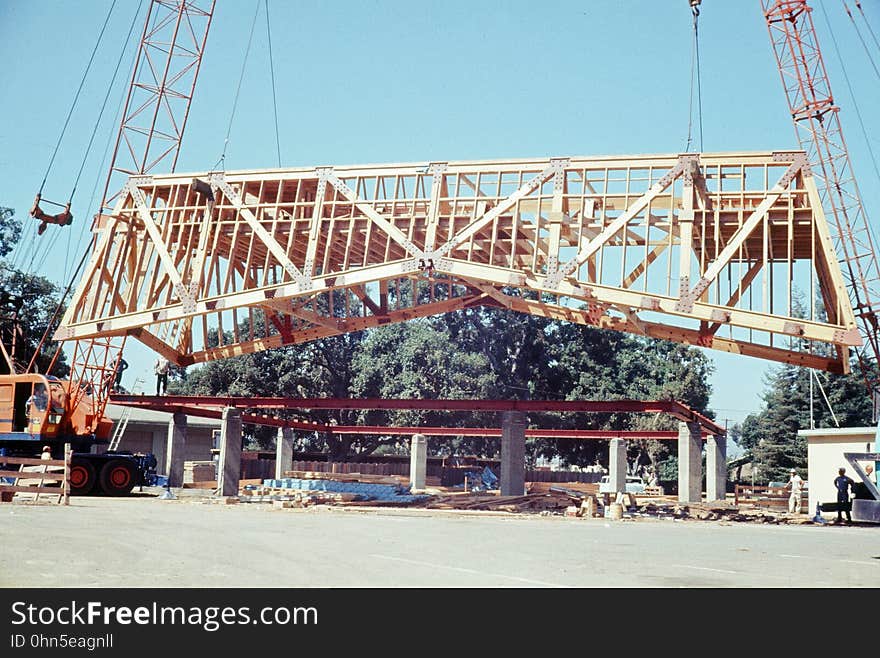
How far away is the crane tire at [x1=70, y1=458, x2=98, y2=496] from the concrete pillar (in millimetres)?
27935

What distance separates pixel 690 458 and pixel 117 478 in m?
24.5

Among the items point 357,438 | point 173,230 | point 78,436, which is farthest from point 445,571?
point 357,438

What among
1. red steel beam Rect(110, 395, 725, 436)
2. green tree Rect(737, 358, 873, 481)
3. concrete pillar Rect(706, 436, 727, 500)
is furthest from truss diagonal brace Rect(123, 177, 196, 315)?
green tree Rect(737, 358, 873, 481)

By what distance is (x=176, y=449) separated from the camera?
44.8 meters

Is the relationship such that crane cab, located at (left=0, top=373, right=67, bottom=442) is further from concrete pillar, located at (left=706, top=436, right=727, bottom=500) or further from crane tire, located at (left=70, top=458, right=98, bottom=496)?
concrete pillar, located at (left=706, top=436, right=727, bottom=500)

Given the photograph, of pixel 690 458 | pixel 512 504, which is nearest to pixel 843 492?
pixel 690 458

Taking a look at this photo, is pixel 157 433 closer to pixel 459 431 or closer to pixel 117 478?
pixel 459 431

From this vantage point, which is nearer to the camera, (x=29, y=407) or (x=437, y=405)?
(x=29, y=407)

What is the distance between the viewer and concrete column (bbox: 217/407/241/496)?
40938mm

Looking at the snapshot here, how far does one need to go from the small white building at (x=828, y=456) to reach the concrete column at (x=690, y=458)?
4.97 m

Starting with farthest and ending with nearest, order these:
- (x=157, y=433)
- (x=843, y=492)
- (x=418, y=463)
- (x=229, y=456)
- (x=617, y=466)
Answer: (x=157, y=433) → (x=418, y=463) → (x=617, y=466) → (x=229, y=456) → (x=843, y=492)

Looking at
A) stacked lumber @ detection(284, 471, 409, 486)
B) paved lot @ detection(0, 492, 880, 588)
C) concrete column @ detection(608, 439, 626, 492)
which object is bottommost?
paved lot @ detection(0, 492, 880, 588)

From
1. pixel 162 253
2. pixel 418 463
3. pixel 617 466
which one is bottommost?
pixel 418 463
